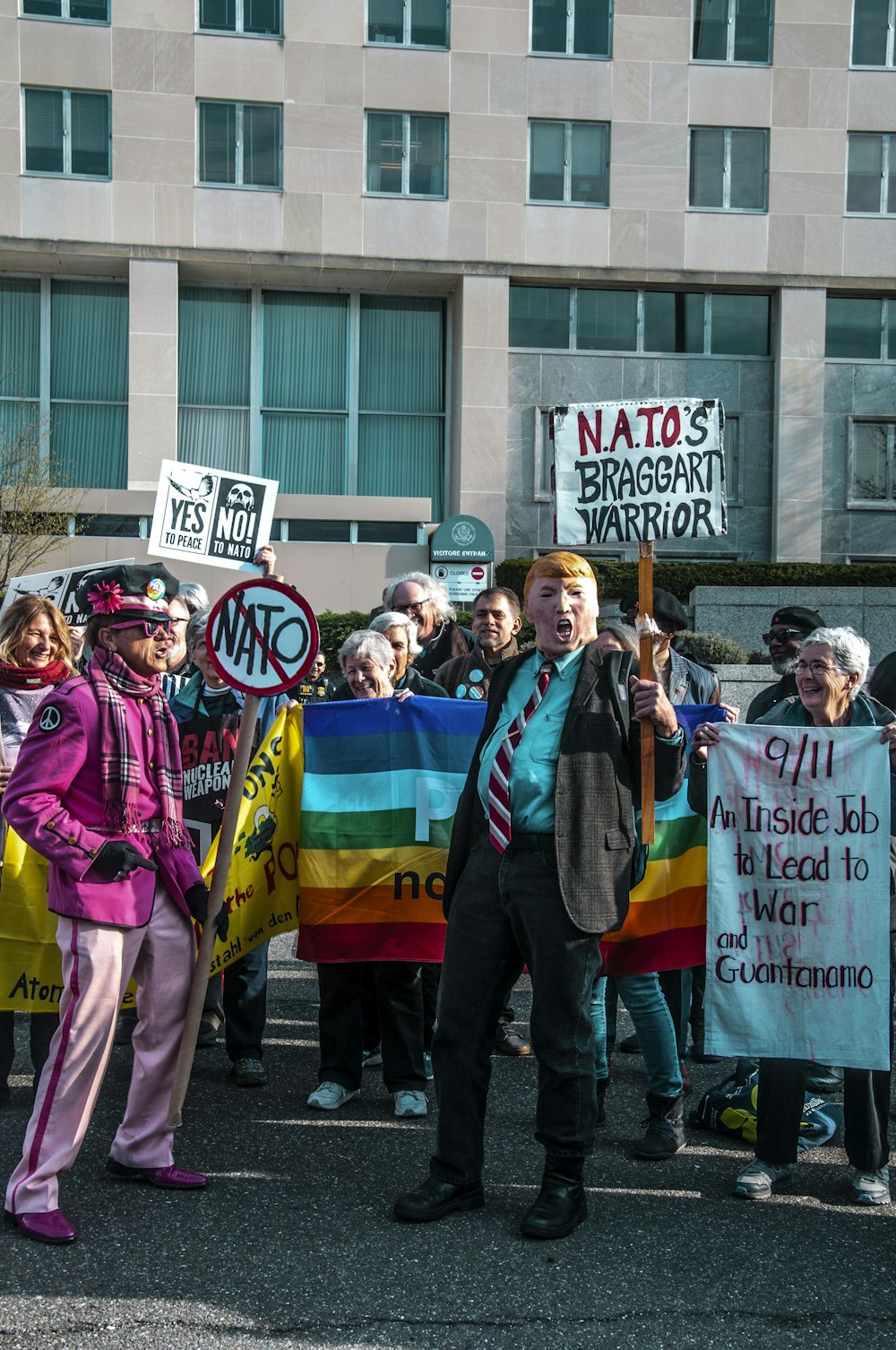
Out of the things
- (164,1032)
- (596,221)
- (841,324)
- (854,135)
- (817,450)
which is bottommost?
(164,1032)

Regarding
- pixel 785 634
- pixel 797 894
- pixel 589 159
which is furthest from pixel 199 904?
pixel 589 159

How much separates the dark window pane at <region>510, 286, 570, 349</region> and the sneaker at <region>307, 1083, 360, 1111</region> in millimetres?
21390

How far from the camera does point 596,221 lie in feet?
81.8

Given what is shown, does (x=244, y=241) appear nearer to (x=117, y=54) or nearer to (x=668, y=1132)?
(x=117, y=54)

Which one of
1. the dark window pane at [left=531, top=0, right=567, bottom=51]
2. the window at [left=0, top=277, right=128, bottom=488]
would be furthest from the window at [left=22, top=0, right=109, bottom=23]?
the dark window pane at [left=531, top=0, right=567, bottom=51]

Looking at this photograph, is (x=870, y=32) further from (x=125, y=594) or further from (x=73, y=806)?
(x=73, y=806)

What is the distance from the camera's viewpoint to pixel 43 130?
2398 centimetres

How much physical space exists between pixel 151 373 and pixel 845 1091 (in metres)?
22.1

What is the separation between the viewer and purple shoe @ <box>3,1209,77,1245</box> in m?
4.13

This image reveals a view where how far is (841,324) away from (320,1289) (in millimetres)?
25056

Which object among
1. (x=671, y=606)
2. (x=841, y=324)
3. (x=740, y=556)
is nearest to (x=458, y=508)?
(x=740, y=556)

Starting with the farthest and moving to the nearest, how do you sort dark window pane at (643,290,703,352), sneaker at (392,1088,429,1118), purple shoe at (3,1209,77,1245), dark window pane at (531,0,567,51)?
dark window pane at (643,290,703,352) < dark window pane at (531,0,567,51) < sneaker at (392,1088,429,1118) < purple shoe at (3,1209,77,1245)

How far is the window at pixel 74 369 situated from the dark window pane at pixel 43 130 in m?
2.23

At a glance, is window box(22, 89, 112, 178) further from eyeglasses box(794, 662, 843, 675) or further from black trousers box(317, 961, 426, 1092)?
eyeglasses box(794, 662, 843, 675)
